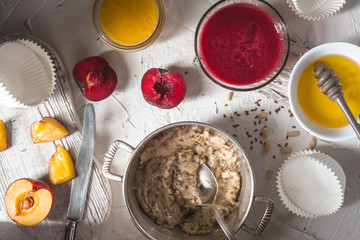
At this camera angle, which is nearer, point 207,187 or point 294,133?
point 207,187

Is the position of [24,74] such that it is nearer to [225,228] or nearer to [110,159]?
[110,159]

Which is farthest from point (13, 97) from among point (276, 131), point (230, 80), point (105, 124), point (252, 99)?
point (276, 131)

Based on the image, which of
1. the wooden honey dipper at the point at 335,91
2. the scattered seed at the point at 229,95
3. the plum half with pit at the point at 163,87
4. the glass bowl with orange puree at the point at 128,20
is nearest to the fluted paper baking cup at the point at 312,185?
the wooden honey dipper at the point at 335,91

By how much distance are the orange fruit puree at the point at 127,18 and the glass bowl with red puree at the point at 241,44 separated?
0.71 feet

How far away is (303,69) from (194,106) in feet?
1.45

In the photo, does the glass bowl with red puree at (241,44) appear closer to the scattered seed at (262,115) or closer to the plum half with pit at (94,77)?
the scattered seed at (262,115)

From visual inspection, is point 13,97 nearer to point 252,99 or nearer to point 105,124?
point 105,124

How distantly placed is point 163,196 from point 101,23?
0.72 meters

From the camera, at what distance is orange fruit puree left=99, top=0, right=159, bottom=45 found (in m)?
1.47

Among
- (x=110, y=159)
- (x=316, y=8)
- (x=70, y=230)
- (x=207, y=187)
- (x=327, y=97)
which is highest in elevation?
(x=316, y=8)

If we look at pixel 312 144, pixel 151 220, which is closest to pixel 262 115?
pixel 312 144

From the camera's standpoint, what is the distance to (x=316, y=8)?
4.71ft

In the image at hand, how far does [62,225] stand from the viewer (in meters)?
1.48

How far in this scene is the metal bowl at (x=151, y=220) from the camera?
4.32 feet
